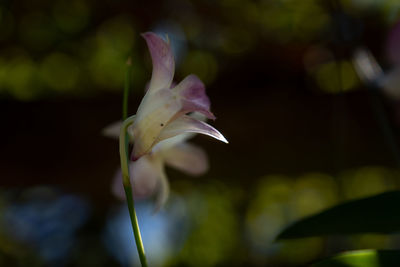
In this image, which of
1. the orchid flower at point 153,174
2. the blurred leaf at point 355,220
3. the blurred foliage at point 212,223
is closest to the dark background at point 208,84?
the blurred foliage at point 212,223

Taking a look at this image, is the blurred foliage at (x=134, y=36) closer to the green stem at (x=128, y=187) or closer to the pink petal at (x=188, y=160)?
the pink petal at (x=188, y=160)

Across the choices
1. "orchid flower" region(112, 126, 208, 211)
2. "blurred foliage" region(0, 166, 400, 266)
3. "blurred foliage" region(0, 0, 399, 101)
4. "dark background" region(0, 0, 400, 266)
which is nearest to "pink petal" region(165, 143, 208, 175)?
"orchid flower" region(112, 126, 208, 211)

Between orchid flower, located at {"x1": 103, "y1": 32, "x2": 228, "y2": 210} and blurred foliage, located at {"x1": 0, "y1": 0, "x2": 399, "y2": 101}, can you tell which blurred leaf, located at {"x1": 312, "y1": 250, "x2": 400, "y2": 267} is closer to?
orchid flower, located at {"x1": 103, "y1": 32, "x2": 228, "y2": 210}

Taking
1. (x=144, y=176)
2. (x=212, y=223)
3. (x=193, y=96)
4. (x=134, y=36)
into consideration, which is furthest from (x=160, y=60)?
(x=212, y=223)

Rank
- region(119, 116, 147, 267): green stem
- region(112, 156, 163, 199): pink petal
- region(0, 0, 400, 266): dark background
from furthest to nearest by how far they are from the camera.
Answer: region(0, 0, 400, 266): dark background, region(112, 156, 163, 199): pink petal, region(119, 116, 147, 267): green stem

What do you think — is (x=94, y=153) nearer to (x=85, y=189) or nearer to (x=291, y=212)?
(x=85, y=189)

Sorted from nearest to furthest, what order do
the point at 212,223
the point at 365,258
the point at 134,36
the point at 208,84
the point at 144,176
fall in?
the point at 365,258 < the point at 144,176 < the point at 208,84 < the point at 134,36 < the point at 212,223

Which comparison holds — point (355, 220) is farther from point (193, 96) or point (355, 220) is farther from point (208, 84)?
point (208, 84)
